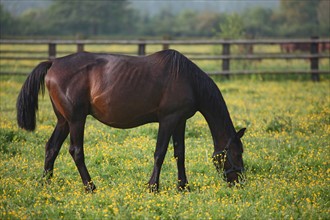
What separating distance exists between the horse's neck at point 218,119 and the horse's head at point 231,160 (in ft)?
0.22

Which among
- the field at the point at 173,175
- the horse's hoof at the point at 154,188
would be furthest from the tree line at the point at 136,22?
the horse's hoof at the point at 154,188

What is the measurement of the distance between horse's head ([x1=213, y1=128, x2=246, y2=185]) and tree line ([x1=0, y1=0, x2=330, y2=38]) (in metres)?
27.1

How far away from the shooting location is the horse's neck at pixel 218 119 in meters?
6.79

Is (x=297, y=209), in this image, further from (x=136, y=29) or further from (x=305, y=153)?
(x=136, y=29)

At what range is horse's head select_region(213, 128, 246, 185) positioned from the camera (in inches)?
270

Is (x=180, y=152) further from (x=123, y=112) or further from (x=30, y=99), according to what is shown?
(x=30, y=99)

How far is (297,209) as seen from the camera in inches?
232

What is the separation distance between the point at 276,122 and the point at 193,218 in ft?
17.2

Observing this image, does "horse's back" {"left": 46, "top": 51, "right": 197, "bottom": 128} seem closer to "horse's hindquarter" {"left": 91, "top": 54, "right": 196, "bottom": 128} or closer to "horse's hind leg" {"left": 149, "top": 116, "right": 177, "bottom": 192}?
"horse's hindquarter" {"left": 91, "top": 54, "right": 196, "bottom": 128}

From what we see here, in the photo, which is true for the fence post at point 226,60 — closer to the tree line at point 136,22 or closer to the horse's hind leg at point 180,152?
the horse's hind leg at point 180,152

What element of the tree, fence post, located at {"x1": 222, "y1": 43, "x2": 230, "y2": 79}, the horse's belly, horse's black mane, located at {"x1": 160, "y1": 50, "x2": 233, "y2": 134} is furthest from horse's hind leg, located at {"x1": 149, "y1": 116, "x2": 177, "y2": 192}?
the tree

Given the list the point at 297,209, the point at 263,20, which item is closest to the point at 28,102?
the point at 297,209

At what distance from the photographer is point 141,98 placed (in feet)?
21.8

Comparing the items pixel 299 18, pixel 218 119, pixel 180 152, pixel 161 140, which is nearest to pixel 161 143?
pixel 161 140
